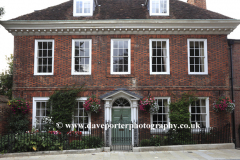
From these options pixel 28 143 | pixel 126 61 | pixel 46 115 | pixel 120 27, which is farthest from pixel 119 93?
pixel 28 143

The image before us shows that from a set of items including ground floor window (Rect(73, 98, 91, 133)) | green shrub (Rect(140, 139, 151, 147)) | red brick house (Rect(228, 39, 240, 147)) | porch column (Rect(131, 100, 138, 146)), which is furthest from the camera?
red brick house (Rect(228, 39, 240, 147))

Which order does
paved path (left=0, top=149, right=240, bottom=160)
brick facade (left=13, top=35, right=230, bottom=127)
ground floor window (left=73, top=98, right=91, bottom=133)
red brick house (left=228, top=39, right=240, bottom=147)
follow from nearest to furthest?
paved path (left=0, top=149, right=240, bottom=160) < ground floor window (left=73, top=98, right=91, bottom=133) < brick facade (left=13, top=35, right=230, bottom=127) < red brick house (left=228, top=39, right=240, bottom=147)

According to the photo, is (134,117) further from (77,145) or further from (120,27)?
(120,27)

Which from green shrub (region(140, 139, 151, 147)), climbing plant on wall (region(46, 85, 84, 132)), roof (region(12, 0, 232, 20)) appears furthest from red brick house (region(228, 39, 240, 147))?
climbing plant on wall (region(46, 85, 84, 132))

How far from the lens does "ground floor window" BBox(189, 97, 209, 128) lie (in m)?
13.0

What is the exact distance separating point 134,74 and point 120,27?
2908 mm

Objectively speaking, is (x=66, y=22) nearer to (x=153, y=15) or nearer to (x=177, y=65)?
(x=153, y=15)

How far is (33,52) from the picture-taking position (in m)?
13.3

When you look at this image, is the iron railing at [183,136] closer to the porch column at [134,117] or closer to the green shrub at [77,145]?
the porch column at [134,117]

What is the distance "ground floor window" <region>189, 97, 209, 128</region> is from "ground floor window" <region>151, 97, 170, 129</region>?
4.76 ft

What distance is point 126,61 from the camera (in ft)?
43.6

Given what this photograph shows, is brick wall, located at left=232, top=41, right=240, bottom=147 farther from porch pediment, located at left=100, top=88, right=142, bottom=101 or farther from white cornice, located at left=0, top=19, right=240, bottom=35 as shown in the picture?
porch pediment, located at left=100, top=88, right=142, bottom=101

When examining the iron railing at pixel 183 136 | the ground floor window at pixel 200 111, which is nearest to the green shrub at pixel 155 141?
the iron railing at pixel 183 136

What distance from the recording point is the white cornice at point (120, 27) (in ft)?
42.1
